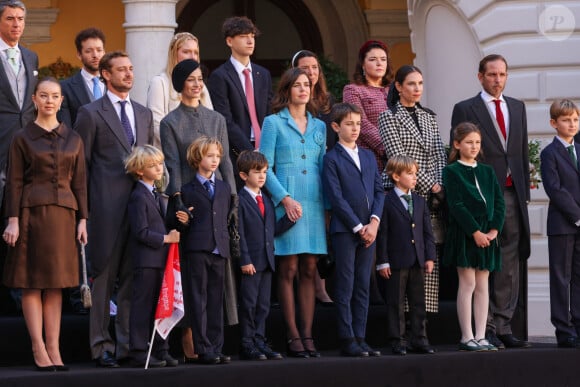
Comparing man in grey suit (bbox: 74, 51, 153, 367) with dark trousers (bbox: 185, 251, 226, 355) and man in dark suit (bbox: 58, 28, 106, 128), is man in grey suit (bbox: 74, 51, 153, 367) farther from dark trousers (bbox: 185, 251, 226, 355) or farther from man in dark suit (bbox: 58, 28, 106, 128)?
man in dark suit (bbox: 58, 28, 106, 128)

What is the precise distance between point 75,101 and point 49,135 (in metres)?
1.17

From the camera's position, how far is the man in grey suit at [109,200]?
1088 cm

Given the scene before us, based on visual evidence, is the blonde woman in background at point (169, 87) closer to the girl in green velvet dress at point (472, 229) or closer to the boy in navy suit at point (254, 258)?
the boy in navy suit at point (254, 258)

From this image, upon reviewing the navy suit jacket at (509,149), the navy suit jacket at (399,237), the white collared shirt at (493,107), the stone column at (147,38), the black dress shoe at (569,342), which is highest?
the stone column at (147,38)

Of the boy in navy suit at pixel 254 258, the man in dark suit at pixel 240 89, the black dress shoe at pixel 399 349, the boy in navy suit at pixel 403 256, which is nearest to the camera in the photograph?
the boy in navy suit at pixel 254 258

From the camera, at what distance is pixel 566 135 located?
12.6 m

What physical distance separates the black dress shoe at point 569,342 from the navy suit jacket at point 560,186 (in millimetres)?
774

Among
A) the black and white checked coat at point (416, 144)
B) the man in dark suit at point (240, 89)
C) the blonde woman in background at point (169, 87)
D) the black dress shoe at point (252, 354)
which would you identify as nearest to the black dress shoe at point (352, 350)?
the black dress shoe at point (252, 354)

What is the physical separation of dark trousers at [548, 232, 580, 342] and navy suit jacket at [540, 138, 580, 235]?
0.09 metres

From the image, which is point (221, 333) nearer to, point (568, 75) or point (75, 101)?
point (75, 101)

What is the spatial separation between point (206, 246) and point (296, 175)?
103cm

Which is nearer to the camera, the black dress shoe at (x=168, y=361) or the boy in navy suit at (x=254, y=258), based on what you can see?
the black dress shoe at (x=168, y=361)

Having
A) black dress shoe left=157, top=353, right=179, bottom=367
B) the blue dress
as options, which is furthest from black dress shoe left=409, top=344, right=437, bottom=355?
black dress shoe left=157, top=353, right=179, bottom=367

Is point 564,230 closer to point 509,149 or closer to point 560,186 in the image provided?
point 560,186
